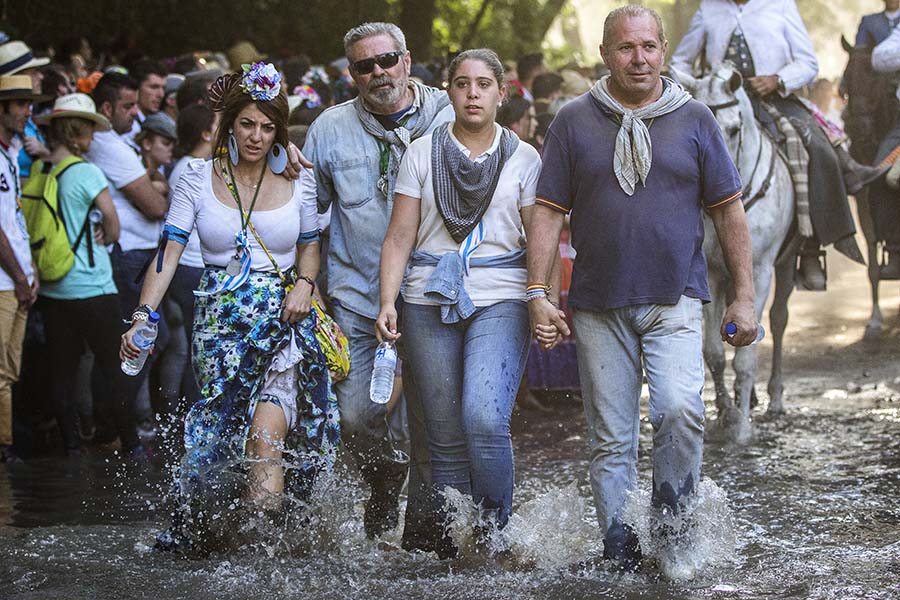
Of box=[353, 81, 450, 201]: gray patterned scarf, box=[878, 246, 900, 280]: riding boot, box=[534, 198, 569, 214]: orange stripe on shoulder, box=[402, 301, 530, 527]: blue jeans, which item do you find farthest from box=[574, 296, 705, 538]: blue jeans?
box=[878, 246, 900, 280]: riding boot

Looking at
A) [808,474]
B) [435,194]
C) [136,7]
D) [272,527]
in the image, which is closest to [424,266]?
[435,194]

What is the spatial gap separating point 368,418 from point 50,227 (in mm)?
3482

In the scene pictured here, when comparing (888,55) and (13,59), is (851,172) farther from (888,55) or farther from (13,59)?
(13,59)

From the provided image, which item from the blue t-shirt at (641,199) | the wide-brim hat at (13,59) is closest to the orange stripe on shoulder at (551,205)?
the blue t-shirt at (641,199)

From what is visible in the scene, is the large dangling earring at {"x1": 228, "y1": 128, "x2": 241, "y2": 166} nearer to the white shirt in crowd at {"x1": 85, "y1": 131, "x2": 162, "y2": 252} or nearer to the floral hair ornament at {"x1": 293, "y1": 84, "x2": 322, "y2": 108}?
the white shirt in crowd at {"x1": 85, "y1": 131, "x2": 162, "y2": 252}

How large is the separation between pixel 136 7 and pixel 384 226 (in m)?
14.9

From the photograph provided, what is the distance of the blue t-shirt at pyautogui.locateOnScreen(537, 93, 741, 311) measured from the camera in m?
5.99

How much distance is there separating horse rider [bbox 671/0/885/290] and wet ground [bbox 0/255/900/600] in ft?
6.06

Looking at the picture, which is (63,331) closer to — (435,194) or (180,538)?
(180,538)

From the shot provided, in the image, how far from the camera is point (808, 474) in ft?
27.8

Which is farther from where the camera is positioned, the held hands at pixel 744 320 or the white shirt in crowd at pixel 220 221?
the white shirt in crowd at pixel 220 221

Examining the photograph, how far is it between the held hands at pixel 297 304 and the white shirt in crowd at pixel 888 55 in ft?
26.1

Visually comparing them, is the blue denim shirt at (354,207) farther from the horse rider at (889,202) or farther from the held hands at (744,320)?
the horse rider at (889,202)

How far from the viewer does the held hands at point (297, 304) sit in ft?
21.4
